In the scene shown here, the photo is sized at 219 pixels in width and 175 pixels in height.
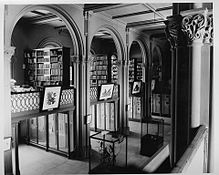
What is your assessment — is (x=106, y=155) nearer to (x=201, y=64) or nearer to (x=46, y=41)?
(x=201, y=64)

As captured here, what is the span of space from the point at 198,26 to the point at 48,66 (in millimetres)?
5615

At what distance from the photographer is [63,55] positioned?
6637 millimetres

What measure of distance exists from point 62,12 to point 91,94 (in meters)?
2.40

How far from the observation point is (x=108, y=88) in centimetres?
693

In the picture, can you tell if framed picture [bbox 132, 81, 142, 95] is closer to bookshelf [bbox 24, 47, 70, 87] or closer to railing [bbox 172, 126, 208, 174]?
bookshelf [bbox 24, 47, 70, 87]

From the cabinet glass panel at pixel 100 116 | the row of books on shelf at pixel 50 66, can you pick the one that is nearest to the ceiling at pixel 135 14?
the row of books on shelf at pixel 50 66

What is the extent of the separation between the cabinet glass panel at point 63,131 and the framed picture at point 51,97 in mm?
967

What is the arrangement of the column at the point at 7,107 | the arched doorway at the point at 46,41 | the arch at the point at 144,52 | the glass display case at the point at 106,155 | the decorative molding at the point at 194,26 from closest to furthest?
the decorative molding at the point at 194,26 < the column at the point at 7,107 < the glass display case at the point at 106,155 < the arched doorway at the point at 46,41 < the arch at the point at 144,52

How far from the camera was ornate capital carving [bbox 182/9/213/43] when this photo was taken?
2.56 meters

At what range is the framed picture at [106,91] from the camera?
6.68 metres

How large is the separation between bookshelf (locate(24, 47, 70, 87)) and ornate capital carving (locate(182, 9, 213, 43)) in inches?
179

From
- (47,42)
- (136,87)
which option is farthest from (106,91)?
(47,42)

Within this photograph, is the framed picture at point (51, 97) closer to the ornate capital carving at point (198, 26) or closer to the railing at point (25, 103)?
the railing at point (25, 103)
